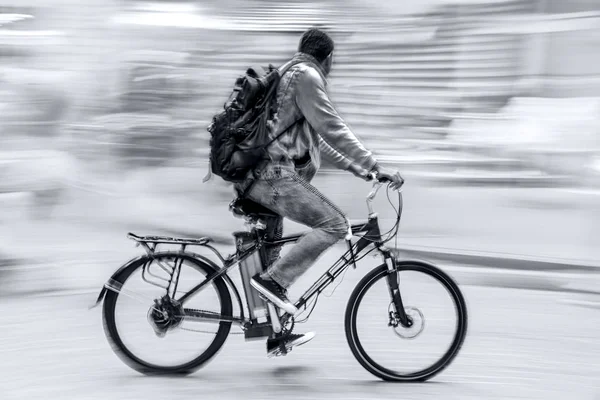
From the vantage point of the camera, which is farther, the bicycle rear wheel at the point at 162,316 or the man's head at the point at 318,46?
the bicycle rear wheel at the point at 162,316

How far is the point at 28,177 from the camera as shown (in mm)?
11266

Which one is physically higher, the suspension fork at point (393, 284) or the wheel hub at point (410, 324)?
the suspension fork at point (393, 284)

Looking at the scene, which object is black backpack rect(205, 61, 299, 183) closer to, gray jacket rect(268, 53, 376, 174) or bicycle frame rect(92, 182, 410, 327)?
gray jacket rect(268, 53, 376, 174)

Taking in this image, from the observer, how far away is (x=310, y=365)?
17.3ft

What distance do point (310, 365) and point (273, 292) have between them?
1.94 feet

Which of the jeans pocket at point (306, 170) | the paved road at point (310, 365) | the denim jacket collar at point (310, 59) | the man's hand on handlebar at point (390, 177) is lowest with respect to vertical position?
the paved road at point (310, 365)

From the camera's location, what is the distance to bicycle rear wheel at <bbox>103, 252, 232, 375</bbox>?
4.96 meters

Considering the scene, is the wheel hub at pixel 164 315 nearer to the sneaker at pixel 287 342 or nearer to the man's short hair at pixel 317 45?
the sneaker at pixel 287 342

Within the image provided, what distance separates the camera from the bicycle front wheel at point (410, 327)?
195 inches

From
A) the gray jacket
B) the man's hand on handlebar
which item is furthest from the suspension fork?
the gray jacket

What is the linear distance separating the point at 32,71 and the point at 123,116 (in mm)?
1371

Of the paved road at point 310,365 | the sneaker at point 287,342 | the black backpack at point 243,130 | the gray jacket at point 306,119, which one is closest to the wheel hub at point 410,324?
the paved road at point 310,365

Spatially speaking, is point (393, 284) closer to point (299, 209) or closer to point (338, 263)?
point (338, 263)

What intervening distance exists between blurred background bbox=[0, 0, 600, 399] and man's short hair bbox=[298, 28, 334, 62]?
4.56 meters
